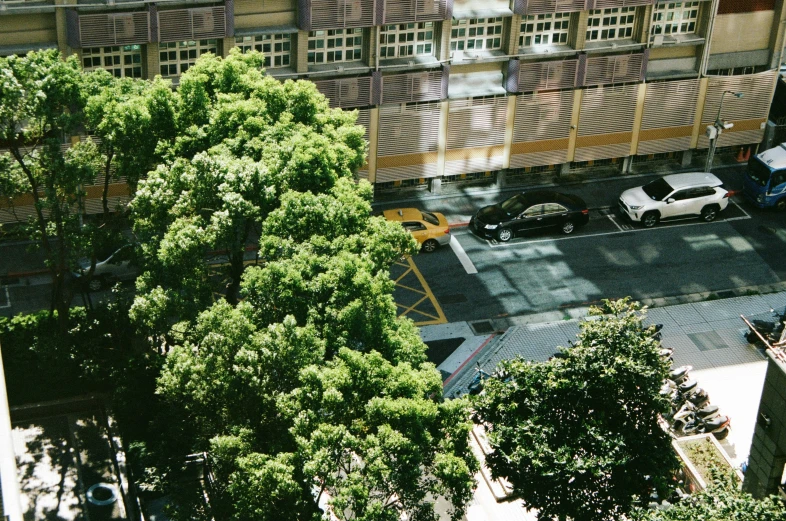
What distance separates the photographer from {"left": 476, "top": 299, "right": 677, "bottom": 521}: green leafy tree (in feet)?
115

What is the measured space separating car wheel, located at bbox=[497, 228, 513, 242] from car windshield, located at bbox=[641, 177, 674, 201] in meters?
7.86

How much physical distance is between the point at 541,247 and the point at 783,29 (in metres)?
18.1

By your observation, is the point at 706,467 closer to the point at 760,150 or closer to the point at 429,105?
the point at 429,105

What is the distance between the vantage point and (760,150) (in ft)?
219

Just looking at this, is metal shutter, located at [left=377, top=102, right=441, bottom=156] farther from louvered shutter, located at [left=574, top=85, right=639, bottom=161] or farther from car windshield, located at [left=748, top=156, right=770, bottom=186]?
car windshield, located at [left=748, top=156, right=770, bottom=186]

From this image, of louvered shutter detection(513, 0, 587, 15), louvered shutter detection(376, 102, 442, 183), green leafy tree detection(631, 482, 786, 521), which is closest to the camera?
green leafy tree detection(631, 482, 786, 521)

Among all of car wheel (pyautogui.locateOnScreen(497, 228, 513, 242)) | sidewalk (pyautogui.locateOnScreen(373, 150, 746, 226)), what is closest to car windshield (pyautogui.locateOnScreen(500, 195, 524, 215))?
car wheel (pyautogui.locateOnScreen(497, 228, 513, 242))

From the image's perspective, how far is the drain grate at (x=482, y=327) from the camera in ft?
171

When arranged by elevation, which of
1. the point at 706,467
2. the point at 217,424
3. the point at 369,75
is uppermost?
the point at 369,75

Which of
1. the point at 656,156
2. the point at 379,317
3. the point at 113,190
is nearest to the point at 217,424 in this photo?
the point at 379,317

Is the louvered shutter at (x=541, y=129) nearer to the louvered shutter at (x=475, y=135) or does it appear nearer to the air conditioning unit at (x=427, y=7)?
the louvered shutter at (x=475, y=135)

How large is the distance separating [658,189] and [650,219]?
5.41ft

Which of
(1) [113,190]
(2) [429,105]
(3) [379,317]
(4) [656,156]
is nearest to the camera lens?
(3) [379,317]

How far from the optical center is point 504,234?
57844mm
